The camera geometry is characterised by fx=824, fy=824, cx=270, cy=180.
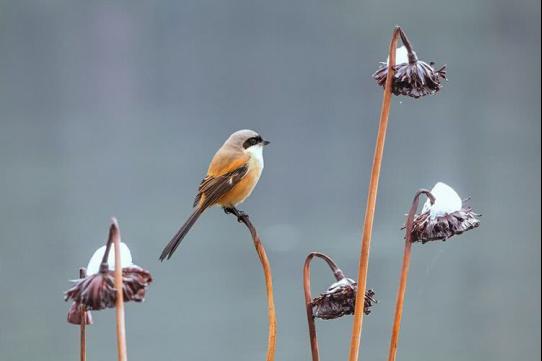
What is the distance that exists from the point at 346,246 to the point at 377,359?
7.9 inches

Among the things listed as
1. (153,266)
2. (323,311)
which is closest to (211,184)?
(323,311)

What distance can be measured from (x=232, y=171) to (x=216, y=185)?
3cm

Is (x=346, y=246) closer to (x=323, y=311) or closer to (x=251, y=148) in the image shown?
(x=251, y=148)

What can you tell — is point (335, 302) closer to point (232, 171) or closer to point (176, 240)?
point (176, 240)

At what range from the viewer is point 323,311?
1.51 ft

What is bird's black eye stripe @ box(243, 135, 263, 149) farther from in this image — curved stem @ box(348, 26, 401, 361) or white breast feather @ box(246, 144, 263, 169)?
curved stem @ box(348, 26, 401, 361)

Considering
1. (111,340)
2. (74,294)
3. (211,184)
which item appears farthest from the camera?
(111,340)

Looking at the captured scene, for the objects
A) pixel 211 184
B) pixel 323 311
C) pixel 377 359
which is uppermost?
pixel 211 184

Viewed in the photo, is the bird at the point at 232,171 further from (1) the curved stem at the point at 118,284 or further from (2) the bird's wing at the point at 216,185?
(1) the curved stem at the point at 118,284

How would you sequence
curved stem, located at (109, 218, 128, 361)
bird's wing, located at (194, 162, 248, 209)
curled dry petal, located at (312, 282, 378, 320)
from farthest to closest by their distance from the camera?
bird's wing, located at (194, 162, 248, 209) < curled dry petal, located at (312, 282, 378, 320) < curved stem, located at (109, 218, 128, 361)

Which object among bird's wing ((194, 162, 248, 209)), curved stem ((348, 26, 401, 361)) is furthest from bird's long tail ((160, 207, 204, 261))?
curved stem ((348, 26, 401, 361))

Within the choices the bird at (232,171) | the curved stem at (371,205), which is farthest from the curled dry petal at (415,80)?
the bird at (232,171)

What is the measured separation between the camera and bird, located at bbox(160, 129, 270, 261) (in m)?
0.77

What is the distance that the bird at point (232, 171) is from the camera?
0.77 meters
